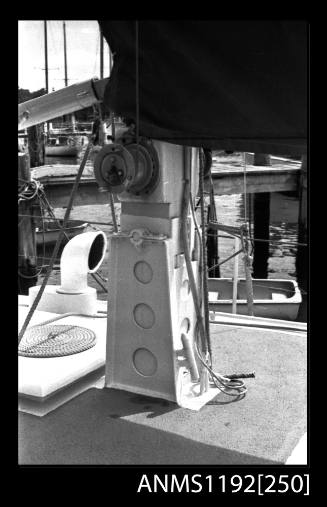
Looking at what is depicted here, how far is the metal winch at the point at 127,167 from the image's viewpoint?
2797 millimetres

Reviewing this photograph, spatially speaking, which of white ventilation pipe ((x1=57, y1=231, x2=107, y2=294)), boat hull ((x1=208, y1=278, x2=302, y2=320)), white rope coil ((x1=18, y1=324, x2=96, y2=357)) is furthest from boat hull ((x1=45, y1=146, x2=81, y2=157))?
white rope coil ((x1=18, y1=324, x2=96, y2=357))

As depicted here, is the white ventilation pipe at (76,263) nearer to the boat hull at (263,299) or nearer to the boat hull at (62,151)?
the boat hull at (263,299)

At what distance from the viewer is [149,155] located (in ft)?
9.44

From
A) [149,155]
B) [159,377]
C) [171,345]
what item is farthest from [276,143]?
[159,377]

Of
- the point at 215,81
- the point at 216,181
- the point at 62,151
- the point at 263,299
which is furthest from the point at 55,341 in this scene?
the point at 62,151

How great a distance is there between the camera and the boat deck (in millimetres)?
2604

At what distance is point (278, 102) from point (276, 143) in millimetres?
181

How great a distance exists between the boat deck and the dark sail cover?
142cm

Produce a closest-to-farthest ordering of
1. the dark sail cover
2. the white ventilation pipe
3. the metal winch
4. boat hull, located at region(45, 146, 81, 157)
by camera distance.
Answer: the dark sail cover < the metal winch < the white ventilation pipe < boat hull, located at region(45, 146, 81, 157)

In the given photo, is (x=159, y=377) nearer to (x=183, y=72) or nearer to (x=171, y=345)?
(x=171, y=345)

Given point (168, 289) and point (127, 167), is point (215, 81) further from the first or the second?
point (168, 289)

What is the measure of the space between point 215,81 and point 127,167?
0.61 m

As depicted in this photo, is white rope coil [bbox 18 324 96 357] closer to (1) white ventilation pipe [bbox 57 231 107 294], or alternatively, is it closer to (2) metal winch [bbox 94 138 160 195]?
(1) white ventilation pipe [bbox 57 231 107 294]

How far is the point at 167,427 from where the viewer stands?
285 cm
